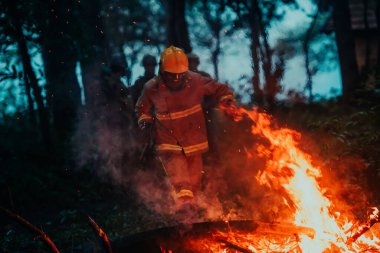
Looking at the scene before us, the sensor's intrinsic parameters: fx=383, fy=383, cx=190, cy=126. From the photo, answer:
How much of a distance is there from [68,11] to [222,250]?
25.3ft

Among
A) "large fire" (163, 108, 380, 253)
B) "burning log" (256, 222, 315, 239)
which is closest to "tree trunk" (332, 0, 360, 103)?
"large fire" (163, 108, 380, 253)

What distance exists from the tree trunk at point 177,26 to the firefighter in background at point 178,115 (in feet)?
17.2

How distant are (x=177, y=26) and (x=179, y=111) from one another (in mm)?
6076

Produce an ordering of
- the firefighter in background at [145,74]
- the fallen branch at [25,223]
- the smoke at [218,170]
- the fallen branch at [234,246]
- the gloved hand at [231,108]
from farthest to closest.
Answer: the firefighter in background at [145,74] → the smoke at [218,170] → the gloved hand at [231,108] → the fallen branch at [234,246] → the fallen branch at [25,223]

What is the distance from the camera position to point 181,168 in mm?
6102

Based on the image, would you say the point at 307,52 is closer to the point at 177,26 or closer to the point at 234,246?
the point at 177,26

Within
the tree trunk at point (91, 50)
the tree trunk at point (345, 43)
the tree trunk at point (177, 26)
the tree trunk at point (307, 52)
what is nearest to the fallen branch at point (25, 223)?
the tree trunk at point (91, 50)

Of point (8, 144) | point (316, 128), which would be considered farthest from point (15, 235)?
point (316, 128)

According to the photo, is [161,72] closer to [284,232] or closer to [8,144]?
[284,232]

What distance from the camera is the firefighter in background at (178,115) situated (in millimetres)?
5973

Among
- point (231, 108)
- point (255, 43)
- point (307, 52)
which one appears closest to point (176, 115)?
point (231, 108)

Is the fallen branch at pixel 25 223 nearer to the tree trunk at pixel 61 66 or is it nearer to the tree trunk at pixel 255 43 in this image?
the tree trunk at pixel 61 66

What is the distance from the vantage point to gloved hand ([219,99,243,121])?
6164 mm

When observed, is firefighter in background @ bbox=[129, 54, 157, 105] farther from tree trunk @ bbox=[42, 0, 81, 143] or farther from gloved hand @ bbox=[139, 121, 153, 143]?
tree trunk @ bbox=[42, 0, 81, 143]
